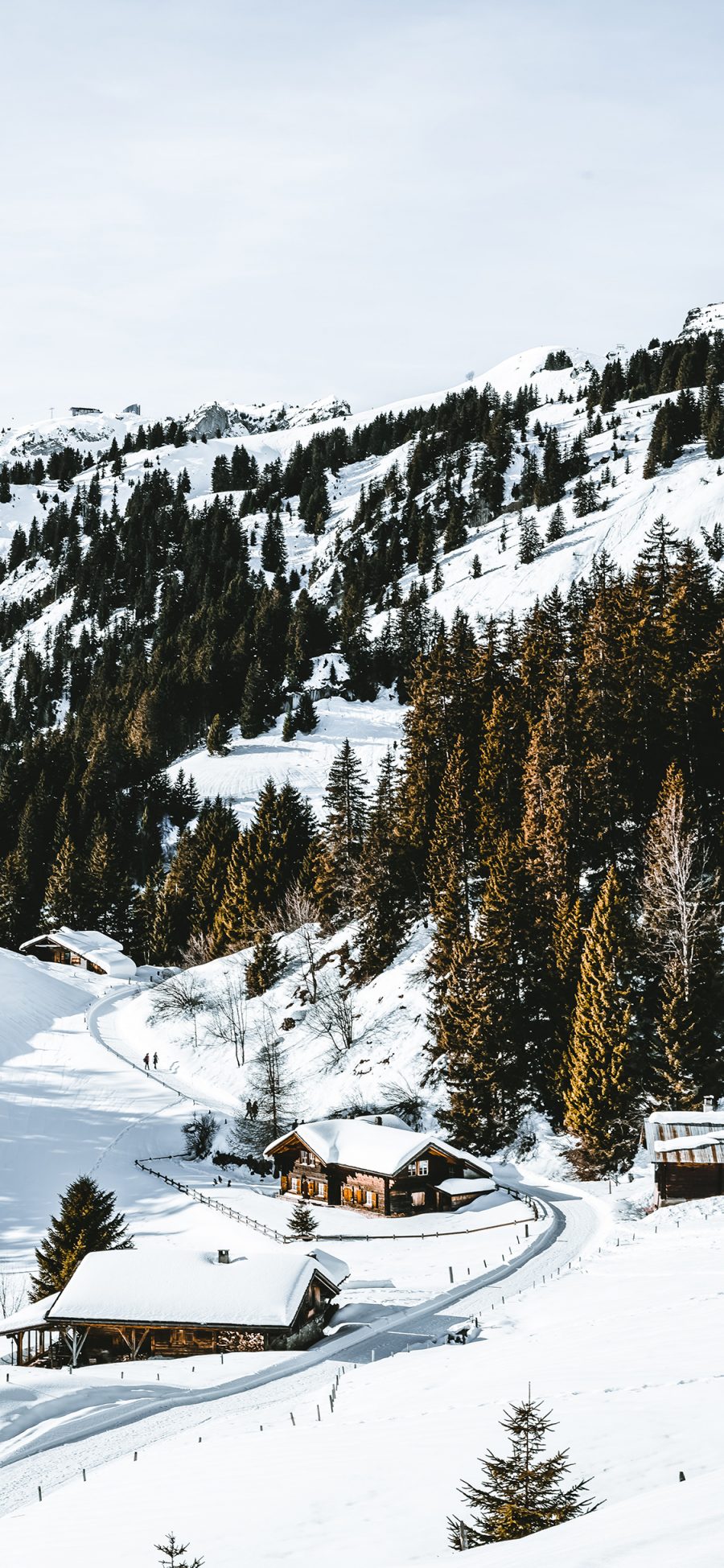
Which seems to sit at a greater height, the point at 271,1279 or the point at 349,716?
the point at 349,716

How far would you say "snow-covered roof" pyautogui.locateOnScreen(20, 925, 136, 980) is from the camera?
9269cm

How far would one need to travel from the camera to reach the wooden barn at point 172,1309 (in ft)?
105

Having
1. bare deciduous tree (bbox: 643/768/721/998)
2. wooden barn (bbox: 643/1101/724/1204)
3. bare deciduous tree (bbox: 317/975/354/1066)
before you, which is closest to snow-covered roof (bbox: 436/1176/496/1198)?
wooden barn (bbox: 643/1101/724/1204)

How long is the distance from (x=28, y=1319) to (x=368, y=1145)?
21524mm

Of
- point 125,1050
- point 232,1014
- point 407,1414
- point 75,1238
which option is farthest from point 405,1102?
point 407,1414

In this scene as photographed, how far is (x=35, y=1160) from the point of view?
2232 inches

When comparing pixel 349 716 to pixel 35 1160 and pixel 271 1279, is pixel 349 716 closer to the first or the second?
pixel 35 1160

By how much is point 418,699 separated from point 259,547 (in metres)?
136

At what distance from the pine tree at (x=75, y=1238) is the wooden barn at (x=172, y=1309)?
2.75 meters

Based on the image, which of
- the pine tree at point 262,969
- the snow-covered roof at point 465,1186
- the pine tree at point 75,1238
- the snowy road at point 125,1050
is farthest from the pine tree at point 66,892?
the pine tree at point 75,1238

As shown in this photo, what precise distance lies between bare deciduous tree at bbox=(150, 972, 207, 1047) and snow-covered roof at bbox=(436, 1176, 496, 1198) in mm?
29221

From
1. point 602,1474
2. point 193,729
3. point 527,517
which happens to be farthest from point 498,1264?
point 527,517

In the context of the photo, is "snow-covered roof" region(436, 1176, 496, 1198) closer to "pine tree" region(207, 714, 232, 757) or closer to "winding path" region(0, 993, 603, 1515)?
"winding path" region(0, 993, 603, 1515)

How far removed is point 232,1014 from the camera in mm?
71125
